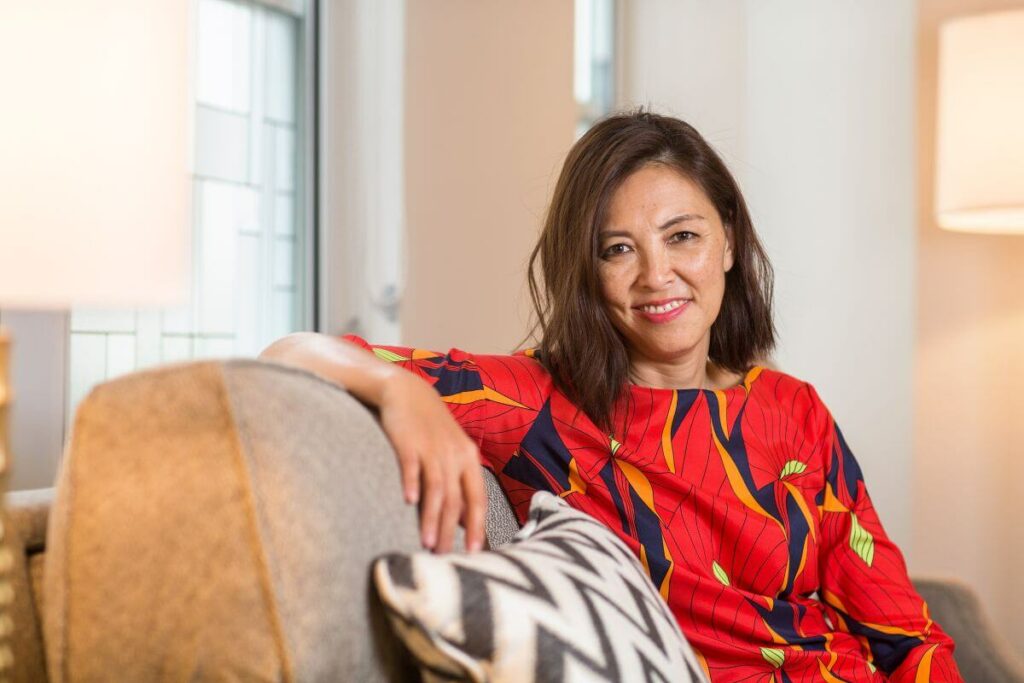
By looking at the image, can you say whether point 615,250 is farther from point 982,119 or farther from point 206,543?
point 982,119

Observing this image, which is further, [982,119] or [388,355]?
[982,119]

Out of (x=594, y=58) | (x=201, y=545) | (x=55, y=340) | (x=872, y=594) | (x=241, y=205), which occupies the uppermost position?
(x=594, y=58)

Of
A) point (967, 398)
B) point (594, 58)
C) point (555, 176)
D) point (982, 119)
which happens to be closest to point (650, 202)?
point (982, 119)

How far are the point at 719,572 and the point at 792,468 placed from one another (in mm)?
204

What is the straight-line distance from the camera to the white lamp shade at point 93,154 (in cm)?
66

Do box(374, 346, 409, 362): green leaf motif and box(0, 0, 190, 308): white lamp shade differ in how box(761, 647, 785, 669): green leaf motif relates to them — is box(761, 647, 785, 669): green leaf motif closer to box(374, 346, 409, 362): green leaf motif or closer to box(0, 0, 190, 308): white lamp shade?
box(374, 346, 409, 362): green leaf motif

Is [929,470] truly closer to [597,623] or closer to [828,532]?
[828,532]

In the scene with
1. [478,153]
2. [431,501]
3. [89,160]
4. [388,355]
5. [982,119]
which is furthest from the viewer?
[478,153]

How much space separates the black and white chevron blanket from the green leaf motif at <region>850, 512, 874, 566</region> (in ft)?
2.23

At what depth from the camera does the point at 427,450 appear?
913mm

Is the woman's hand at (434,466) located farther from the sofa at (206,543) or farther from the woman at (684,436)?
the woman at (684,436)

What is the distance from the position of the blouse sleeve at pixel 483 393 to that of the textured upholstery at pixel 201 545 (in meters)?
0.62

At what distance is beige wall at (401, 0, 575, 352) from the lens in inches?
105

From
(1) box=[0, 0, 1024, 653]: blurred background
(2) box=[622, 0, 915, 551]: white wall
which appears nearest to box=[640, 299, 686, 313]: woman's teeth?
(1) box=[0, 0, 1024, 653]: blurred background
